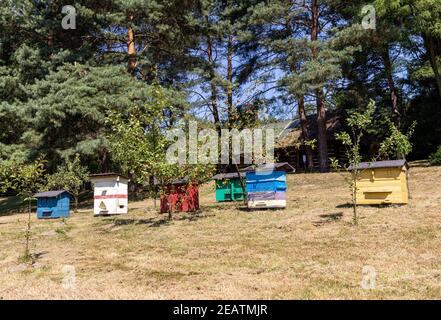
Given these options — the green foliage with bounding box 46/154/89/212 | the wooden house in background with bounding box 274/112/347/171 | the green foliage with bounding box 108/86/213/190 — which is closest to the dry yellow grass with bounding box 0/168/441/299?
the green foliage with bounding box 108/86/213/190

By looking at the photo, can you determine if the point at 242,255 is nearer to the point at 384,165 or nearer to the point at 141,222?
the point at 384,165

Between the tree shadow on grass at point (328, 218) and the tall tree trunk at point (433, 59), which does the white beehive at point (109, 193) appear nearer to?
the tree shadow on grass at point (328, 218)

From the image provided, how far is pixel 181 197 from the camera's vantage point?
48.7 feet

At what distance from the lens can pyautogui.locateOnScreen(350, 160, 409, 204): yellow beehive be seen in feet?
38.0

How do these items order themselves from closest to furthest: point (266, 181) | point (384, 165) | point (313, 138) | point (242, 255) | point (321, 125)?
point (242, 255) → point (384, 165) → point (266, 181) → point (321, 125) → point (313, 138)

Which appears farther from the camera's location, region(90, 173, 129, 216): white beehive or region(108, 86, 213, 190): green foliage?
region(90, 173, 129, 216): white beehive

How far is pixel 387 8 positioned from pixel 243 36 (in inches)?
363

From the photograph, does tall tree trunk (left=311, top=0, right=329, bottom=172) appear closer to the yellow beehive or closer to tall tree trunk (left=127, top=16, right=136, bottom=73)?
tall tree trunk (left=127, top=16, right=136, bottom=73)

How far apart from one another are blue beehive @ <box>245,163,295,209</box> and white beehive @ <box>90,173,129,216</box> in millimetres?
5376

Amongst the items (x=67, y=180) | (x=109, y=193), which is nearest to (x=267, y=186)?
(x=109, y=193)

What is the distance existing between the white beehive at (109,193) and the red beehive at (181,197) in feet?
5.92

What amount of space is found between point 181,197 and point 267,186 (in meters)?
3.53

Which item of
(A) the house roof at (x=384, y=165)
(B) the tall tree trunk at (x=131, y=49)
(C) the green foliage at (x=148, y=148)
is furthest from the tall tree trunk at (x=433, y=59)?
(C) the green foliage at (x=148, y=148)

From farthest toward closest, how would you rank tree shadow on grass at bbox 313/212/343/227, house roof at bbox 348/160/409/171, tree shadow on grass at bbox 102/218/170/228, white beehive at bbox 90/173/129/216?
white beehive at bbox 90/173/129/216, tree shadow on grass at bbox 102/218/170/228, house roof at bbox 348/160/409/171, tree shadow on grass at bbox 313/212/343/227
